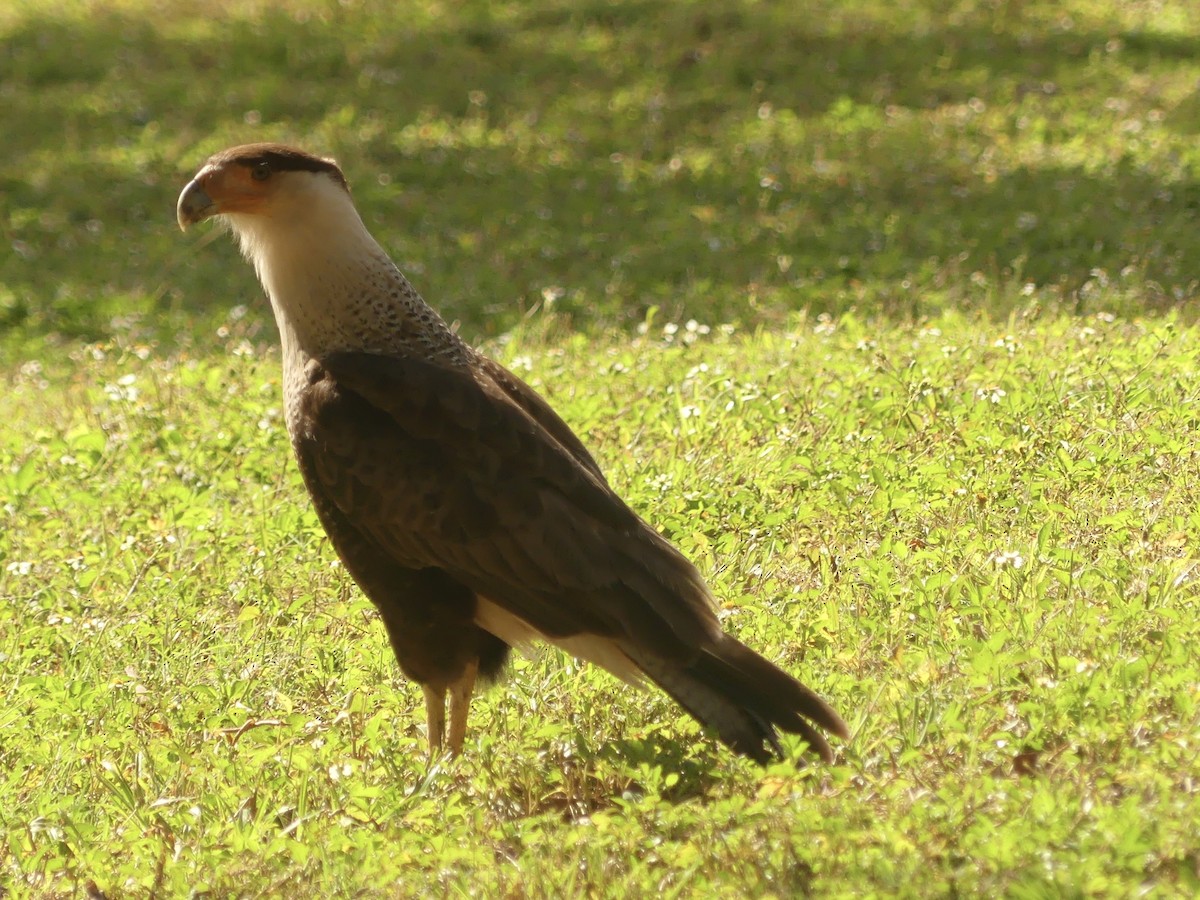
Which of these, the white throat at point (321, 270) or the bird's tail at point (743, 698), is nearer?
the bird's tail at point (743, 698)

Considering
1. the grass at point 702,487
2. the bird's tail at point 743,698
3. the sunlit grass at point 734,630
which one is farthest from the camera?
the bird's tail at point 743,698

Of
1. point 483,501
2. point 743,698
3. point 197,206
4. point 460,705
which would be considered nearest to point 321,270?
point 197,206

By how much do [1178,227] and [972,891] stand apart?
7257 mm

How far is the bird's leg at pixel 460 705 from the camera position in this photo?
434cm

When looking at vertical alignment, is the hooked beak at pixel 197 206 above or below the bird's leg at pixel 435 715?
above

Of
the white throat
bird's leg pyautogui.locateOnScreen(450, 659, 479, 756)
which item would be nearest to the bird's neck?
the white throat

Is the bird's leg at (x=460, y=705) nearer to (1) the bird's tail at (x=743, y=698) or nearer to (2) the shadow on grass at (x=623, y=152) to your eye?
(1) the bird's tail at (x=743, y=698)

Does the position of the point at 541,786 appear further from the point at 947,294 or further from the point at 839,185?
the point at 839,185

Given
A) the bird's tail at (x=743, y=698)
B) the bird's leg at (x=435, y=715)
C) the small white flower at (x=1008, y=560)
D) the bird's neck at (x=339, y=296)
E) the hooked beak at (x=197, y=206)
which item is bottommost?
the bird's leg at (x=435, y=715)

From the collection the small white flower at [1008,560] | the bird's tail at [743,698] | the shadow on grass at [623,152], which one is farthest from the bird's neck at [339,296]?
the shadow on grass at [623,152]

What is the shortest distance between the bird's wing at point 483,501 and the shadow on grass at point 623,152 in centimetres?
386

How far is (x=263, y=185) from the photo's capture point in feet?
15.3

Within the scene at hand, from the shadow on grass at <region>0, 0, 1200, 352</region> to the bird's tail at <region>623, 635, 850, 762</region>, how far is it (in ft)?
14.5

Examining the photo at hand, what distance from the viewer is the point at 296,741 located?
14.3 ft
